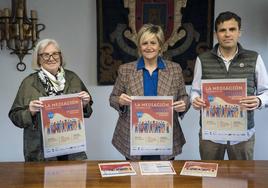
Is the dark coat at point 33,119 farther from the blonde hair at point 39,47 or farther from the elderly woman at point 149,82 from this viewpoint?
the elderly woman at point 149,82

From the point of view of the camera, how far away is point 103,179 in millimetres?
1728

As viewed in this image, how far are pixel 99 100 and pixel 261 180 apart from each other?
76.7 inches

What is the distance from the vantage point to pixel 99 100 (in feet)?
11.1

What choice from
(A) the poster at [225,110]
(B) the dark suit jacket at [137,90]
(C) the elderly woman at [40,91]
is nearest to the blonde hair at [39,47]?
(C) the elderly woman at [40,91]

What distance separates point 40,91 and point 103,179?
28.4 inches

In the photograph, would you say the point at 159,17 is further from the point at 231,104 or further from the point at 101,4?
the point at 231,104

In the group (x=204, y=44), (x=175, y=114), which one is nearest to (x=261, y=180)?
(x=175, y=114)

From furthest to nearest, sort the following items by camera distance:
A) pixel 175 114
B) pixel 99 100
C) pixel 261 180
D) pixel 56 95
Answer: pixel 99 100
pixel 175 114
pixel 56 95
pixel 261 180

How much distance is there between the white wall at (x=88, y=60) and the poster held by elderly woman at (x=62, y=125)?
132 centimetres

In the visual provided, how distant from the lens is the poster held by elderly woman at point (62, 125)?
2.00 m

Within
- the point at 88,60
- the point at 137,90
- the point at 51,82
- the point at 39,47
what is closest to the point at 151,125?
the point at 137,90

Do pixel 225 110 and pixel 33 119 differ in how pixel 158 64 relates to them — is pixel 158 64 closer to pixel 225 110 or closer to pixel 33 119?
pixel 225 110

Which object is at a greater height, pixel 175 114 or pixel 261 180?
pixel 175 114

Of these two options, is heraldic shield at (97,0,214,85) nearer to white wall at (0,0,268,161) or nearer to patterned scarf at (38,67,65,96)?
white wall at (0,0,268,161)
